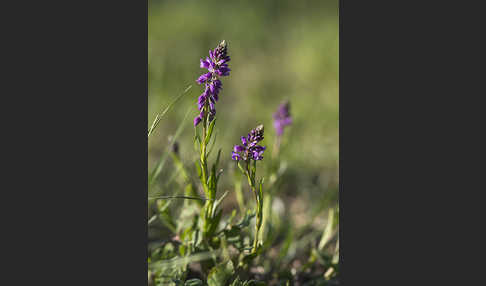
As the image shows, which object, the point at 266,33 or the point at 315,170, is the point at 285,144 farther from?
the point at 266,33

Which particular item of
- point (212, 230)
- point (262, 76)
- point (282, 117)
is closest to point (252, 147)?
point (212, 230)

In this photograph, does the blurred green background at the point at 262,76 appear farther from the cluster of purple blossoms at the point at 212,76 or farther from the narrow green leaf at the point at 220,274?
the cluster of purple blossoms at the point at 212,76

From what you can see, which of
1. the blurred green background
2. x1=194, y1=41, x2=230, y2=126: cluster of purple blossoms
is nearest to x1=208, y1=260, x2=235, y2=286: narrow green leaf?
x1=194, y1=41, x2=230, y2=126: cluster of purple blossoms

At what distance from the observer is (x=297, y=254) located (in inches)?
131

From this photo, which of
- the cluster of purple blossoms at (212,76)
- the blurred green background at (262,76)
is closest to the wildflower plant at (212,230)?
the cluster of purple blossoms at (212,76)

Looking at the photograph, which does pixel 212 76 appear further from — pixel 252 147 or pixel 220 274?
pixel 220 274

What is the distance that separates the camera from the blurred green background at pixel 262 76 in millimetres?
4355

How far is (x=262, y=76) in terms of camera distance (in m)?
6.29

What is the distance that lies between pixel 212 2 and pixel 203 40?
152cm

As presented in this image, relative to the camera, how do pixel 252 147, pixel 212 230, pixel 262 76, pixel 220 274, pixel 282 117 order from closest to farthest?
pixel 252 147 → pixel 220 274 → pixel 212 230 → pixel 282 117 → pixel 262 76

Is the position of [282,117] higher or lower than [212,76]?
lower

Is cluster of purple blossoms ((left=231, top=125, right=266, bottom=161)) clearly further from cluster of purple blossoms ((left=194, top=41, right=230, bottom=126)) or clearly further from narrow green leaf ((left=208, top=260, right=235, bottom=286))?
narrow green leaf ((left=208, top=260, right=235, bottom=286))

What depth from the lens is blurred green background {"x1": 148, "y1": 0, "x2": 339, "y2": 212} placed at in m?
4.36
